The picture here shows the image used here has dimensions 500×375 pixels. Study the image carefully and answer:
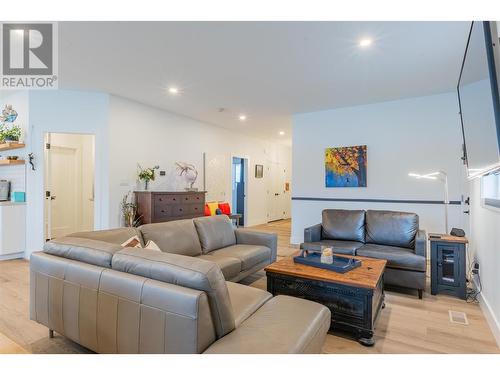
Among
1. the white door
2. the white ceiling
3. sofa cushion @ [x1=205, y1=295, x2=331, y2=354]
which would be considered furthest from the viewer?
the white door

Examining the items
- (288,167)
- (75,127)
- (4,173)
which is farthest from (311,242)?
(288,167)

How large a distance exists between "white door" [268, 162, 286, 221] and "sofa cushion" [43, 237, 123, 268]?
7473 millimetres

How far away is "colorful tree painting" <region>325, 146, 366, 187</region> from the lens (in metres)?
5.10

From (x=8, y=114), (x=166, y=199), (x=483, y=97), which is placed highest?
(x=8, y=114)

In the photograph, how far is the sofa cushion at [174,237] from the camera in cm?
285

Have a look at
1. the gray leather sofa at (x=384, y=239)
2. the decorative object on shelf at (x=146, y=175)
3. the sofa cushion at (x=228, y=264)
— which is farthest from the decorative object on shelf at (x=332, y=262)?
the decorative object on shelf at (x=146, y=175)

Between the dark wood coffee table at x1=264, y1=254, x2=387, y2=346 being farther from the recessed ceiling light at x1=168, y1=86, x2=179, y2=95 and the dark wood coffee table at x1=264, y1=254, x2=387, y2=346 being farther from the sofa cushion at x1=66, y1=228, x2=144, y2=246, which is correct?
the recessed ceiling light at x1=168, y1=86, x2=179, y2=95

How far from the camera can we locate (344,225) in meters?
3.93

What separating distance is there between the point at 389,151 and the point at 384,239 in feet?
6.31

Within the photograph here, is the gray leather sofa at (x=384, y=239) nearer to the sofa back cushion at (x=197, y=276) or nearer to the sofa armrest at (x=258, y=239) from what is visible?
the sofa armrest at (x=258, y=239)

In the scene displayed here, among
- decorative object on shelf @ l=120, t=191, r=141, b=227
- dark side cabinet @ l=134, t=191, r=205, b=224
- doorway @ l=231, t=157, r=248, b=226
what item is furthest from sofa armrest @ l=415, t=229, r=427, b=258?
doorway @ l=231, t=157, r=248, b=226

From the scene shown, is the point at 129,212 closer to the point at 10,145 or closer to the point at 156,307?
the point at 10,145

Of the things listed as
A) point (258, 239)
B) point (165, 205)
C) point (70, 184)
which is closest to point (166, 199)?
point (165, 205)

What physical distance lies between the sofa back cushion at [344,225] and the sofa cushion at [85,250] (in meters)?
2.93
